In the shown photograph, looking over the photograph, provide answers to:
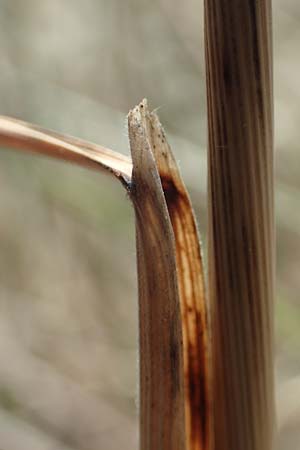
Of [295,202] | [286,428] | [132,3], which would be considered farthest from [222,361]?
[132,3]

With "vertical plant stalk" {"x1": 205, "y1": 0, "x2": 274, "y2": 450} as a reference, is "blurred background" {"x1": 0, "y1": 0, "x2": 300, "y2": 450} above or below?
above

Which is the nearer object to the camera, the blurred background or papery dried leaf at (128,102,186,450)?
papery dried leaf at (128,102,186,450)

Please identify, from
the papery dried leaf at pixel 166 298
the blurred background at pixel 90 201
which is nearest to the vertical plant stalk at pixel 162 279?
the papery dried leaf at pixel 166 298

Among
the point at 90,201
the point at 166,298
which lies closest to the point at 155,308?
the point at 166,298

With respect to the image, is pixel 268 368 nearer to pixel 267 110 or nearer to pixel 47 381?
pixel 267 110

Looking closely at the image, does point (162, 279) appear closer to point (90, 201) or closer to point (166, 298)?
point (166, 298)

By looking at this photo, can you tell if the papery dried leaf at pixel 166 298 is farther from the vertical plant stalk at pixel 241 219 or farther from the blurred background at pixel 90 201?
the blurred background at pixel 90 201

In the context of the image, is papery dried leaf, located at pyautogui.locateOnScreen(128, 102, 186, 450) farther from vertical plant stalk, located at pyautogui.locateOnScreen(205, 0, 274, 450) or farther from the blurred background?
the blurred background

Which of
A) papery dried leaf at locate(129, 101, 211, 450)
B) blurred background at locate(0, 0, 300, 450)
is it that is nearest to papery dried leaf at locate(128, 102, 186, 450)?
papery dried leaf at locate(129, 101, 211, 450)

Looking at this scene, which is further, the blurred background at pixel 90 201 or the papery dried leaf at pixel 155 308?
the blurred background at pixel 90 201
